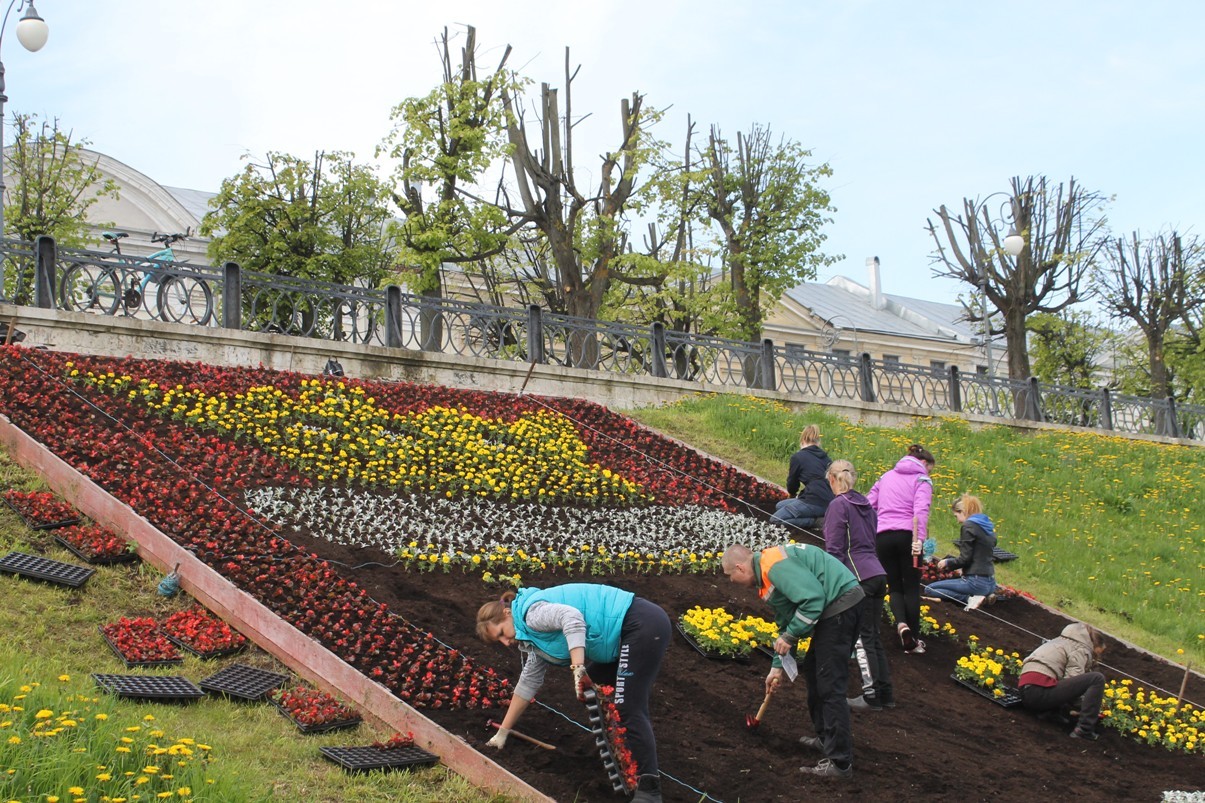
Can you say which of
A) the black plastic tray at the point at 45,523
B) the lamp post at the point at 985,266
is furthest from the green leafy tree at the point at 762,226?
the black plastic tray at the point at 45,523

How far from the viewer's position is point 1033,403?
1017 inches

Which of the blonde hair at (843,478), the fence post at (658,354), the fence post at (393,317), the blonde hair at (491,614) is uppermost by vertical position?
the fence post at (393,317)

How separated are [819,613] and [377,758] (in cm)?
261

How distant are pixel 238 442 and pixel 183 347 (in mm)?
3638

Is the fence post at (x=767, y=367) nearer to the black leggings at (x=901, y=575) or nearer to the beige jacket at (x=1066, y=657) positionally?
the black leggings at (x=901, y=575)

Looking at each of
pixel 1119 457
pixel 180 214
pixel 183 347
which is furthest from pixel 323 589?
pixel 180 214

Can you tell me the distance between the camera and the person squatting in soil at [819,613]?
6.73m

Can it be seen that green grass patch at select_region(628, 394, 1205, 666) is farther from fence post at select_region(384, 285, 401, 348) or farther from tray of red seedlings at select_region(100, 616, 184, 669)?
tray of red seedlings at select_region(100, 616, 184, 669)

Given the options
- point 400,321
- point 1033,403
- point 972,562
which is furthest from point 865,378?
point 972,562

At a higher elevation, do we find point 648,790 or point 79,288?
point 79,288

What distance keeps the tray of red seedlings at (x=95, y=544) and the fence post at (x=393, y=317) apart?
858cm

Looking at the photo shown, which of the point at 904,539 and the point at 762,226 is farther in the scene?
the point at 762,226

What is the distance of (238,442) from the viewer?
477 inches

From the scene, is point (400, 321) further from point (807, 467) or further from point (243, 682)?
point (243, 682)
